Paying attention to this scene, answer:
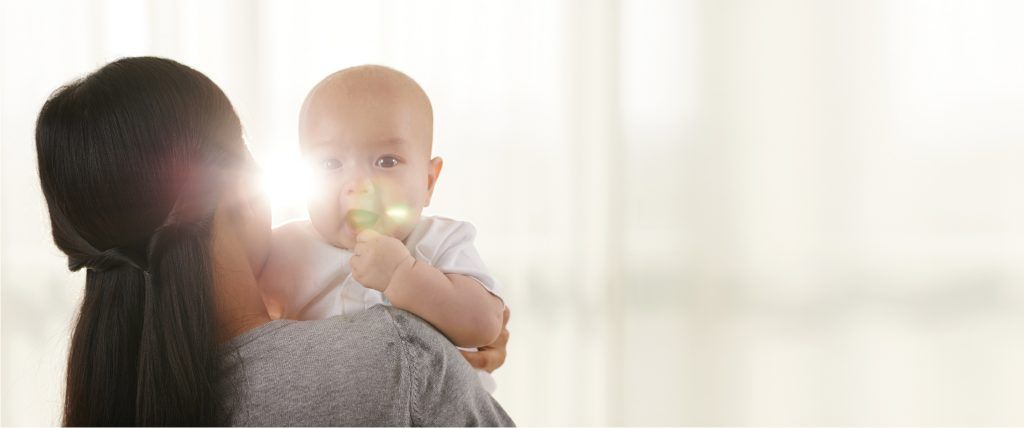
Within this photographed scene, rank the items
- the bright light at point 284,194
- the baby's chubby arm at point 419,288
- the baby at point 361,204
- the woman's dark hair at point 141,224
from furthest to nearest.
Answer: the bright light at point 284,194, the baby at point 361,204, the baby's chubby arm at point 419,288, the woman's dark hair at point 141,224

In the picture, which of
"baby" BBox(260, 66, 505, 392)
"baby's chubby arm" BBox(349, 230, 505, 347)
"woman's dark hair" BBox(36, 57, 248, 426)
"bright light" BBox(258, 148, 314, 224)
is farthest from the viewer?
"bright light" BBox(258, 148, 314, 224)

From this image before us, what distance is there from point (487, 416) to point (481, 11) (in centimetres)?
134

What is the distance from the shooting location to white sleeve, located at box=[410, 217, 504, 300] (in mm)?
1087

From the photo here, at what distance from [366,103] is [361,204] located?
0.12 m

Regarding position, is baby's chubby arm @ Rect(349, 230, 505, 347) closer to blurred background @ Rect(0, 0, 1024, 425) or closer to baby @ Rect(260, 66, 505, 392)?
baby @ Rect(260, 66, 505, 392)

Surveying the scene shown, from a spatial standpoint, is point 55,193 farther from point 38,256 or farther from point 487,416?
→ point 38,256

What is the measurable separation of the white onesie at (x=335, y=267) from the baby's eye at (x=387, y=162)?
0.08 m

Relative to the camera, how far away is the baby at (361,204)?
3.55 feet

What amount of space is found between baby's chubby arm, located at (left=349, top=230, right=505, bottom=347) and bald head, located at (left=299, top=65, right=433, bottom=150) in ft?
0.48

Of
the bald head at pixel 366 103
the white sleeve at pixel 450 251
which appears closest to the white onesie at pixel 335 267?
the white sleeve at pixel 450 251

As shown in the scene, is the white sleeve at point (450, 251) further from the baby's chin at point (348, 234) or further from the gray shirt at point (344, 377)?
the gray shirt at point (344, 377)

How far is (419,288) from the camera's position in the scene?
3.21 ft

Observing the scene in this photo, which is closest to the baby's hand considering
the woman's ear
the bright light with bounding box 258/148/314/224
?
the woman's ear

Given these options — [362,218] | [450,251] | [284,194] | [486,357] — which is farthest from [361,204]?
[284,194]
